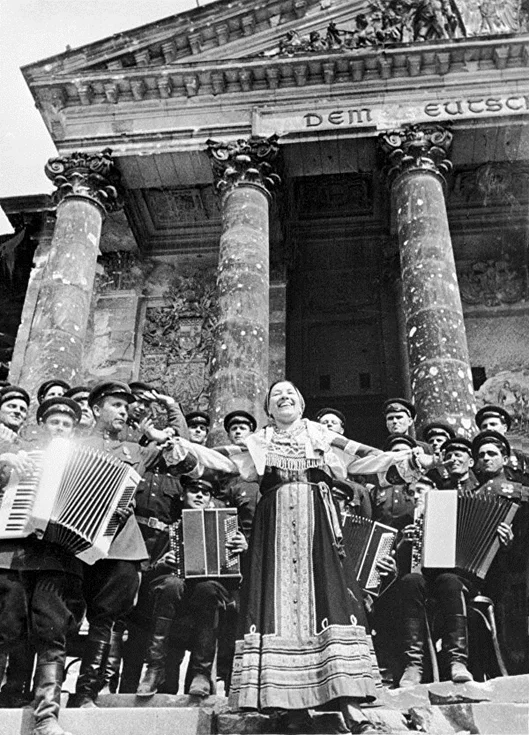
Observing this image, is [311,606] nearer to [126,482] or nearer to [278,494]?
[278,494]

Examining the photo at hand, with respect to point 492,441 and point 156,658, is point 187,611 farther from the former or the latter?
point 492,441

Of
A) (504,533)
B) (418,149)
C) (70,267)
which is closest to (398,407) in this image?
(504,533)

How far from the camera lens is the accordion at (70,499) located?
4.38m

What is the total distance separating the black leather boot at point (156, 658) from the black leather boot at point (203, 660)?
0.21 metres

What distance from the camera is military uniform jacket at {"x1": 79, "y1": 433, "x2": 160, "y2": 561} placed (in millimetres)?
4910

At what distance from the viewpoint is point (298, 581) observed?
452 centimetres

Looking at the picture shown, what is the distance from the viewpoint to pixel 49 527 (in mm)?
4387

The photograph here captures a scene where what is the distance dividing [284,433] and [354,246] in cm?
1209

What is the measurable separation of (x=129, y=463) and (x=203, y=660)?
1.38m

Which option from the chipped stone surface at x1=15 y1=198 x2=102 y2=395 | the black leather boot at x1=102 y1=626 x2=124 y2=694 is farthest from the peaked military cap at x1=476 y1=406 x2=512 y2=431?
the chipped stone surface at x1=15 y1=198 x2=102 y2=395

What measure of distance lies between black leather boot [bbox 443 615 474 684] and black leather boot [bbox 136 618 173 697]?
1877 millimetres

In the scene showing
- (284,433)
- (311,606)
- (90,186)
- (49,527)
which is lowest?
(311,606)

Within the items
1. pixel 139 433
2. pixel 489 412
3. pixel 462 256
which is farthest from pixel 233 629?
pixel 462 256

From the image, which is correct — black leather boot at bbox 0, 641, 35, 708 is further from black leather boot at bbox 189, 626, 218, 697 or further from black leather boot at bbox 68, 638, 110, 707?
black leather boot at bbox 189, 626, 218, 697
